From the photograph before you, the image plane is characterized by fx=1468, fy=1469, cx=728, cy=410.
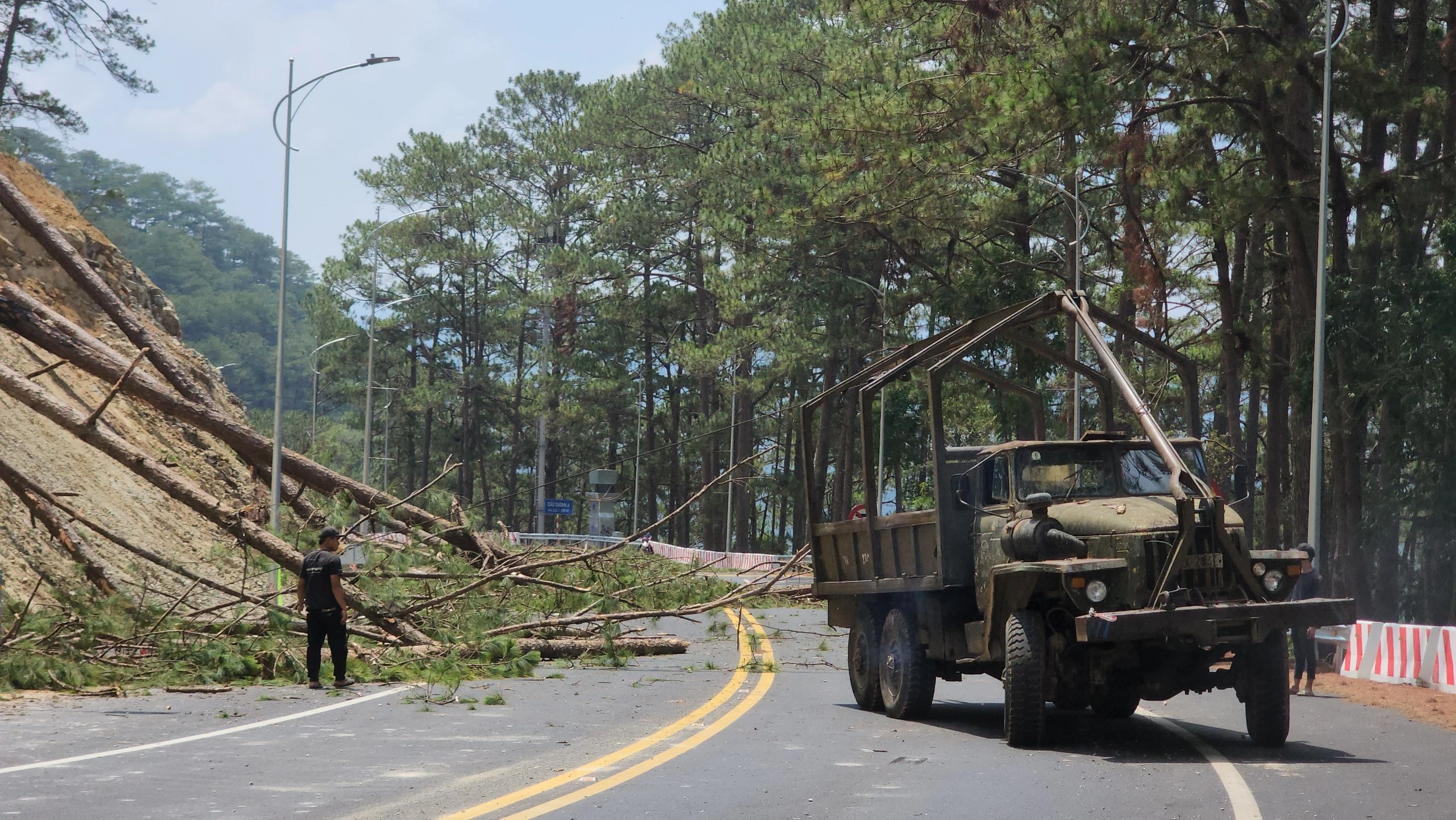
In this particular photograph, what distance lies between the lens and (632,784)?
8.24 metres

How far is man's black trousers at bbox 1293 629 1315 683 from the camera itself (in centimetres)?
1623

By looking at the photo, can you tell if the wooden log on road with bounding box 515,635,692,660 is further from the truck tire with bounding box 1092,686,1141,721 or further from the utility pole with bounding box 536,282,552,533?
the utility pole with bounding box 536,282,552,533

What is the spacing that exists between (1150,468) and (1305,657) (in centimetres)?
601

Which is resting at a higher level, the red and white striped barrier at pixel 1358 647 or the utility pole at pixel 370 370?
the utility pole at pixel 370 370

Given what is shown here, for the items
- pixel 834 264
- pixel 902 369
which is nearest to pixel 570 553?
pixel 902 369

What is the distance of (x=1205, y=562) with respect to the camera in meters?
10.4

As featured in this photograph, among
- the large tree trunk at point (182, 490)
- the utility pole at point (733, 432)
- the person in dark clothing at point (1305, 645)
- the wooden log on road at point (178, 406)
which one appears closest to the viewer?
the large tree trunk at point (182, 490)

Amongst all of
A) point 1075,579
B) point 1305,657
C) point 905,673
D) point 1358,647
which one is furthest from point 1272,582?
point 1358,647

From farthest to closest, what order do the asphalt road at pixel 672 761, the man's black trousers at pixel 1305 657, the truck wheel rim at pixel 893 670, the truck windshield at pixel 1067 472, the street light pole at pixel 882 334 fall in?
the street light pole at pixel 882 334
the man's black trousers at pixel 1305 657
the truck wheel rim at pixel 893 670
the truck windshield at pixel 1067 472
the asphalt road at pixel 672 761

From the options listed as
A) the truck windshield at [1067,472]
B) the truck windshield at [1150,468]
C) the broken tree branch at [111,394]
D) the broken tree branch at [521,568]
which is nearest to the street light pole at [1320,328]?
the broken tree branch at [521,568]

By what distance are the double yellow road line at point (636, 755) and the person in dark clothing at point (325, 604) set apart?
3539 mm

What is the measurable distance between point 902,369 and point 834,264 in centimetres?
3715

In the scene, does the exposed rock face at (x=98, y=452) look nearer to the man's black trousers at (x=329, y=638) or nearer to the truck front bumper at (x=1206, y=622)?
the man's black trousers at (x=329, y=638)

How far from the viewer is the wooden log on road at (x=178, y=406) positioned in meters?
18.5
